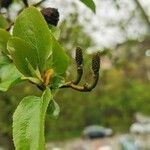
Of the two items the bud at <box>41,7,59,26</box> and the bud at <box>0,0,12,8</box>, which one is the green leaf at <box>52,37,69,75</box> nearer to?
the bud at <box>41,7,59,26</box>

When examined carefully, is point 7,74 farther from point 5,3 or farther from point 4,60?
point 5,3

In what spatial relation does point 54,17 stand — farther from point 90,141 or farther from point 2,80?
point 90,141

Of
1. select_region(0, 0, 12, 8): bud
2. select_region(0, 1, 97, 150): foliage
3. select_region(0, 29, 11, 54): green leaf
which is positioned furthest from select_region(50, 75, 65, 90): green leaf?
select_region(0, 0, 12, 8): bud

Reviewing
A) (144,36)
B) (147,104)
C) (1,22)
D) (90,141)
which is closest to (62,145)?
(90,141)

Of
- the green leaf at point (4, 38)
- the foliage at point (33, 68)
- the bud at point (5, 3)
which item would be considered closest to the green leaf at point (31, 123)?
the foliage at point (33, 68)

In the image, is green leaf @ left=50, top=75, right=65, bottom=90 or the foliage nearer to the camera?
the foliage

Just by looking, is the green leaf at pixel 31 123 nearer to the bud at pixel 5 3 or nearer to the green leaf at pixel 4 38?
the green leaf at pixel 4 38

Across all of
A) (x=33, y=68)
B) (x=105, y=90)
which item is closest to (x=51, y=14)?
(x=33, y=68)
